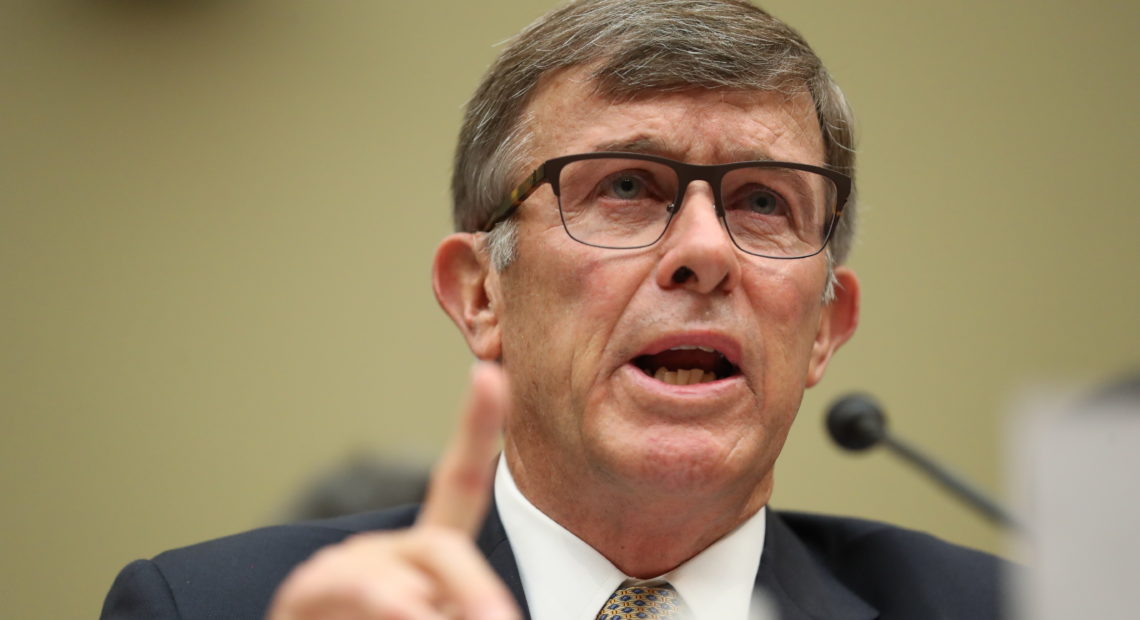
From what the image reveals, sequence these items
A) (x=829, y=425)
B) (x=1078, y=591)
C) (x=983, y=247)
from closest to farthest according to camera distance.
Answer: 1. (x=1078, y=591)
2. (x=829, y=425)
3. (x=983, y=247)

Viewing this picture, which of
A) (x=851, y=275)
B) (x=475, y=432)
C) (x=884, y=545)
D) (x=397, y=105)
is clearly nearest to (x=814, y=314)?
(x=851, y=275)

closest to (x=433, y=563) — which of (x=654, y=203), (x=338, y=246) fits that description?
(x=654, y=203)

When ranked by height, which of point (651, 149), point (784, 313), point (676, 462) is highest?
point (651, 149)

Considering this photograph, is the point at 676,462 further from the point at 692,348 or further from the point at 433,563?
the point at 433,563

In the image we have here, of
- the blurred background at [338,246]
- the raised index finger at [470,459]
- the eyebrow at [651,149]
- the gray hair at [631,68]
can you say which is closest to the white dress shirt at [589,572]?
the gray hair at [631,68]

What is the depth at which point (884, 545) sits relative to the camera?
6.17 feet

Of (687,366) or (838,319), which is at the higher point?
(687,366)

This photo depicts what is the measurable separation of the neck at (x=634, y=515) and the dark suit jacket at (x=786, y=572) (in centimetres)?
10

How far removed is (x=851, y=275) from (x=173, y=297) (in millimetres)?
2049

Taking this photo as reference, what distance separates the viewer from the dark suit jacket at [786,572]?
1.62 m

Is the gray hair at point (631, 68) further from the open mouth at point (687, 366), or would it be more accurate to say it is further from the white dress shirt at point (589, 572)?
the white dress shirt at point (589, 572)

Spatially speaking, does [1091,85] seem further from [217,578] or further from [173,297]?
[217,578]

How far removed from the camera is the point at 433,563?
2.88 feet

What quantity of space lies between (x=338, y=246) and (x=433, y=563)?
2.56m
